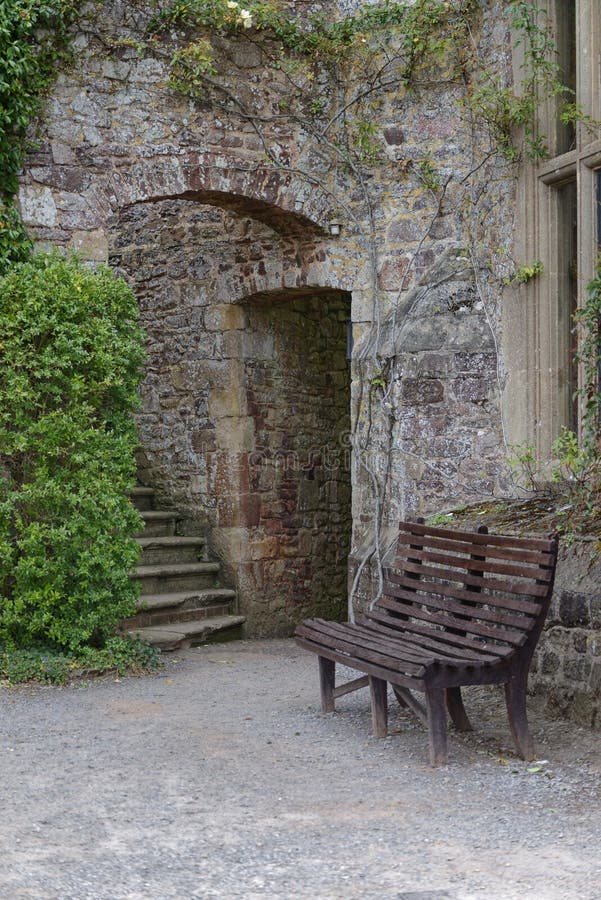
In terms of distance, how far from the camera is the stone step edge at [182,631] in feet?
24.5

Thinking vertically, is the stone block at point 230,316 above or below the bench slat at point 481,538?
above

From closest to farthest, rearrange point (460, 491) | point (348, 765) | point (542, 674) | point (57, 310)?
point (348, 765), point (542, 674), point (57, 310), point (460, 491)

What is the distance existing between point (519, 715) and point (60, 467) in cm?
302

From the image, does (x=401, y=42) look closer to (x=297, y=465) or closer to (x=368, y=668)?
(x=297, y=465)

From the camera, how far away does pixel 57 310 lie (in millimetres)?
6227

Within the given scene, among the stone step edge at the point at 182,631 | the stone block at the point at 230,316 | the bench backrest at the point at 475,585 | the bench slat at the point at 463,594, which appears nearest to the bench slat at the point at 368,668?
the bench backrest at the point at 475,585

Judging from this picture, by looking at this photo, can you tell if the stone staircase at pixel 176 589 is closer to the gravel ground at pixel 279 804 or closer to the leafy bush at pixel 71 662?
the leafy bush at pixel 71 662

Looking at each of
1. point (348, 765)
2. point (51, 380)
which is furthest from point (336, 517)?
point (348, 765)

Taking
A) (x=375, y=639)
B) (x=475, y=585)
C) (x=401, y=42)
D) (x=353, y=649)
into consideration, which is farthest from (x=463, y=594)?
(x=401, y=42)

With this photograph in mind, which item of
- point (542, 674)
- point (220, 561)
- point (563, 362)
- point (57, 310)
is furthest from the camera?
point (220, 561)

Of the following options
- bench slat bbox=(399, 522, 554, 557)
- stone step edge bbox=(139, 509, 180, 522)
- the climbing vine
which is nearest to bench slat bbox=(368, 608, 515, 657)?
bench slat bbox=(399, 522, 554, 557)

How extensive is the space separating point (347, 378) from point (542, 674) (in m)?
5.28

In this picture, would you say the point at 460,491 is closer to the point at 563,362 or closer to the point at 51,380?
the point at 563,362

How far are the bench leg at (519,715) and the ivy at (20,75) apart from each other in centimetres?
402
